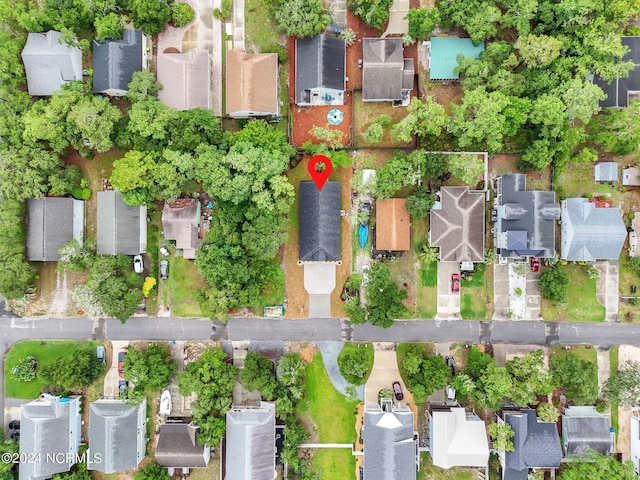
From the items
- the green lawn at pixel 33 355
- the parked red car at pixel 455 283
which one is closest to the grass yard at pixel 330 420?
the parked red car at pixel 455 283

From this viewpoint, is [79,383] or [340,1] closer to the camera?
[79,383]

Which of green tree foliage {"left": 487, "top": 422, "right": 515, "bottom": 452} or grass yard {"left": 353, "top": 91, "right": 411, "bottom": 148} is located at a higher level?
grass yard {"left": 353, "top": 91, "right": 411, "bottom": 148}

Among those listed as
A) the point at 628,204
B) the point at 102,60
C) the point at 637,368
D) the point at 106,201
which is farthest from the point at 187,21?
the point at 637,368

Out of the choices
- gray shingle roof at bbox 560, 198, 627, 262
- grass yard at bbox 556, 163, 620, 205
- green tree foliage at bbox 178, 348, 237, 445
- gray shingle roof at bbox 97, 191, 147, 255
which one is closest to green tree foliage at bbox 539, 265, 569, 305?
gray shingle roof at bbox 560, 198, 627, 262

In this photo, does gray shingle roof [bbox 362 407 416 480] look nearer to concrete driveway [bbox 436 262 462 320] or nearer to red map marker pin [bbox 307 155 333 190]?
concrete driveway [bbox 436 262 462 320]

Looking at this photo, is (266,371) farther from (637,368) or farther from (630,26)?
(630,26)
